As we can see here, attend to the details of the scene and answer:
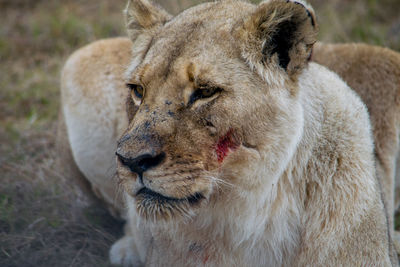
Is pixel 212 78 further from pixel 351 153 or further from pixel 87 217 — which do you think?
pixel 87 217

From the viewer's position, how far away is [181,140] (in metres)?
2.24

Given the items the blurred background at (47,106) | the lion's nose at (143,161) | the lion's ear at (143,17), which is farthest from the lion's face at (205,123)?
the blurred background at (47,106)

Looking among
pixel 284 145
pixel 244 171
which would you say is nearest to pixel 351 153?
pixel 284 145

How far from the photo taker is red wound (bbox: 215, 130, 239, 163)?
230cm

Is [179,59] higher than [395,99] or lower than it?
higher

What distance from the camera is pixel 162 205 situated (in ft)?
7.45

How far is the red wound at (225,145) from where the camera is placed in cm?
230

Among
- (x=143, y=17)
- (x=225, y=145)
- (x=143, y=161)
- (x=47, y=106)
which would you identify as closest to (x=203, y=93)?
(x=225, y=145)

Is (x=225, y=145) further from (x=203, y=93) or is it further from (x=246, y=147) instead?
(x=203, y=93)

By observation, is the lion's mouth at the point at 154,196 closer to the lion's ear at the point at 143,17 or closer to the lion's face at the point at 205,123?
the lion's face at the point at 205,123

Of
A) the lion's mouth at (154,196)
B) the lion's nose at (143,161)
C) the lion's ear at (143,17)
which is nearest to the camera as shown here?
the lion's nose at (143,161)

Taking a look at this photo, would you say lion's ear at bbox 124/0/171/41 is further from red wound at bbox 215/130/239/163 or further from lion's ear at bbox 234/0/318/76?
red wound at bbox 215/130/239/163

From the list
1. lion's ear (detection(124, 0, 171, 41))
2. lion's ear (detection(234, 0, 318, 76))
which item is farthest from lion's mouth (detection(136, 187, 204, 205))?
lion's ear (detection(124, 0, 171, 41))

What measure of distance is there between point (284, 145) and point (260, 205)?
306 mm
